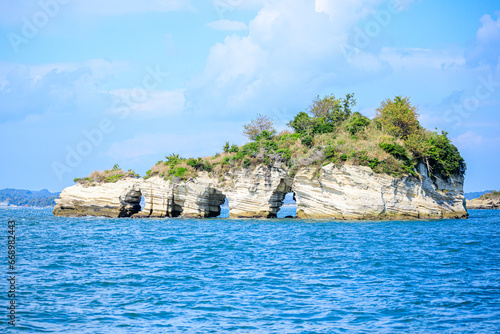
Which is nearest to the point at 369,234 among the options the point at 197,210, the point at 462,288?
the point at 462,288

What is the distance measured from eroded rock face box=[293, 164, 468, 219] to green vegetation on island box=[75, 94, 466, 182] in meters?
0.83

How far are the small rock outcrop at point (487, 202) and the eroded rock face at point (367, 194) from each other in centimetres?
6995

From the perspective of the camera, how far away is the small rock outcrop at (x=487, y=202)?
339ft

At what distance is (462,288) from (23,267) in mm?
16015

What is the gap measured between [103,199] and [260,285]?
37.1 meters

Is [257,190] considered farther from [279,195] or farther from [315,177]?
[315,177]

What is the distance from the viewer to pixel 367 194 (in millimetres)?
38625

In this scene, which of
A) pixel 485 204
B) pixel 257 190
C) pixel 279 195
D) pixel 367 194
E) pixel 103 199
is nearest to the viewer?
pixel 367 194

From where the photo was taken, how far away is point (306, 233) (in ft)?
97.5

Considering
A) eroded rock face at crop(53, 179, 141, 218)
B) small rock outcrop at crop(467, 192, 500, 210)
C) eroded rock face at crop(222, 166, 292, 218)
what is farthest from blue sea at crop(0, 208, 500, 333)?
small rock outcrop at crop(467, 192, 500, 210)

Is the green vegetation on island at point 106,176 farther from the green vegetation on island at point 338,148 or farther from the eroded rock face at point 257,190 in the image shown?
the eroded rock face at point 257,190

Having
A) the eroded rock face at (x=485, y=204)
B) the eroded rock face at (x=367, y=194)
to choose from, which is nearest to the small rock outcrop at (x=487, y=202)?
the eroded rock face at (x=485, y=204)

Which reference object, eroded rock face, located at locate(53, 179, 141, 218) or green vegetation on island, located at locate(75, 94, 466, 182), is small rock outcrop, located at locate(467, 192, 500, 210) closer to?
green vegetation on island, located at locate(75, 94, 466, 182)

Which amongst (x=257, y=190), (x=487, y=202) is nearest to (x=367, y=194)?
(x=257, y=190)
